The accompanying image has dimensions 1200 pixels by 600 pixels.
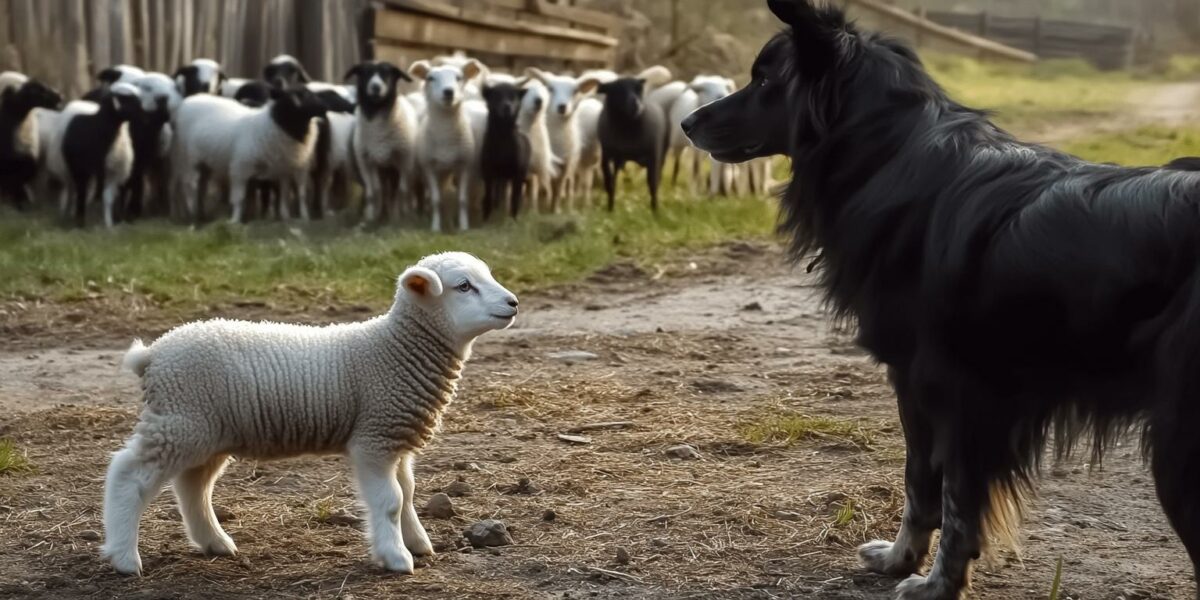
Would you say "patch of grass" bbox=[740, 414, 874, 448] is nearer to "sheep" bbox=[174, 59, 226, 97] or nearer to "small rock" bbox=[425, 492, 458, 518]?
"small rock" bbox=[425, 492, 458, 518]

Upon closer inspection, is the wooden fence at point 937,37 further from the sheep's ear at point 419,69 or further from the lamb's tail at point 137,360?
the lamb's tail at point 137,360

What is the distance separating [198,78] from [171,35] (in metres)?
1.28

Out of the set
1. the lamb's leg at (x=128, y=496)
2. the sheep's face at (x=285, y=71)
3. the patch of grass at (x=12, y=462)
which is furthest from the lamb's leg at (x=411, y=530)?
the sheep's face at (x=285, y=71)

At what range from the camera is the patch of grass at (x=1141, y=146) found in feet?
57.0

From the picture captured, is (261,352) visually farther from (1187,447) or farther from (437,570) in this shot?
(1187,447)

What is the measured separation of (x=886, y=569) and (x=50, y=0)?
11.6 m

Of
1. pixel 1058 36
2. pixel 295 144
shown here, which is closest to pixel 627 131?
pixel 295 144

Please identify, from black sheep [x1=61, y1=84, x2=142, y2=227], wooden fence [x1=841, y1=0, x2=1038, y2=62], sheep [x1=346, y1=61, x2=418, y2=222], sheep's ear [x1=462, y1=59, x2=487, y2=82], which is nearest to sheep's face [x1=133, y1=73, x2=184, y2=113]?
black sheep [x1=61, y1=84, x2=142, y2=227]

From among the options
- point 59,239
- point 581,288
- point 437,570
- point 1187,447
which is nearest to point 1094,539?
point 1187,447

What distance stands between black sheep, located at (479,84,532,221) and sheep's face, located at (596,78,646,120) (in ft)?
4.83

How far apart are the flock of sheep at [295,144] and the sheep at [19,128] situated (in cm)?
1

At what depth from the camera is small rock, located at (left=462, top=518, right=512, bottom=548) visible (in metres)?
4.75

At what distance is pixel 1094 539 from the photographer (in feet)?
A: 16.2

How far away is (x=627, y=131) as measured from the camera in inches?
564
